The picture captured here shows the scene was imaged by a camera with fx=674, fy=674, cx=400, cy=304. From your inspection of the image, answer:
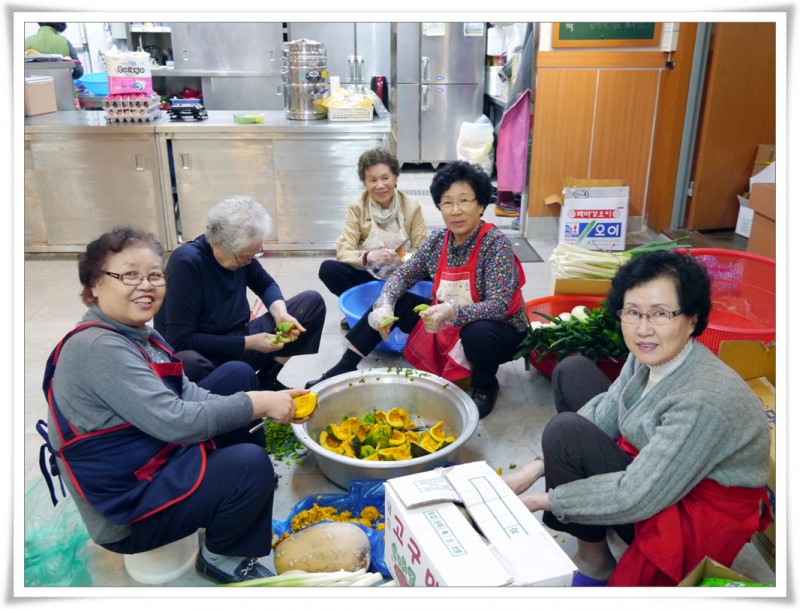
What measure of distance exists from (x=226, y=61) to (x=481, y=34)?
3.13m

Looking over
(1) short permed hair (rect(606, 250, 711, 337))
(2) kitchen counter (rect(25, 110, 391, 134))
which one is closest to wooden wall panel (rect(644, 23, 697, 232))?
(2) kitchen counter (rect(25, 110, 391, 134))

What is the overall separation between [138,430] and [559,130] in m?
4.37

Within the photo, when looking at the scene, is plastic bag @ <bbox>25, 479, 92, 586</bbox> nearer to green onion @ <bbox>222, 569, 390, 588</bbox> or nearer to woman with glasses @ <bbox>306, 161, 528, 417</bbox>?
green onion @ <bbox>222, 569, 390, 588</bbox>

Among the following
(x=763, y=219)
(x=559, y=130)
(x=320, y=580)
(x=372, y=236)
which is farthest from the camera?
(x=559, y=130)

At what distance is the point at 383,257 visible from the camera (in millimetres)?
3695

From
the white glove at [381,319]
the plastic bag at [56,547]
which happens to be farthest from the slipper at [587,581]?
the plastic bag at [56,547]

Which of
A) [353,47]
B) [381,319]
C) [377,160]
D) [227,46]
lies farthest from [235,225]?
[227,46]

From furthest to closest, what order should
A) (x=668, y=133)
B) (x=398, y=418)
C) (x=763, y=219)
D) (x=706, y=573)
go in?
(x=668, y=133) → (x=763, y=219) → (x=398, y=418) → (x=706, y=573)

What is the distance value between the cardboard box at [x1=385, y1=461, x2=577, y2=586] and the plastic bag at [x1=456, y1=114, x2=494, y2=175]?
5.79m

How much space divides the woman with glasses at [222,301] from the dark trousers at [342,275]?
32.8 inches

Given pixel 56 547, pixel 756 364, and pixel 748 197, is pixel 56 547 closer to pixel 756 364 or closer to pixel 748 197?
pixel 756 364

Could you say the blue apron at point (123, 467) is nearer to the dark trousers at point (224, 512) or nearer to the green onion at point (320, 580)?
the dark trousers at point (224, 512)

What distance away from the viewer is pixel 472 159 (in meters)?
7.32
